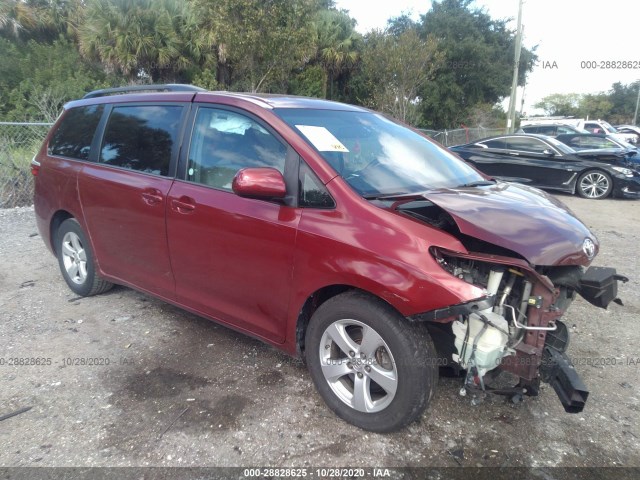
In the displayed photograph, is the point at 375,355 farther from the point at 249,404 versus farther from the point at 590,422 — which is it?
the point at 590,422

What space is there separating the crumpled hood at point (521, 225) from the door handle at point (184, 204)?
153cm

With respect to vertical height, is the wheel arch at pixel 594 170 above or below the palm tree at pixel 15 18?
below

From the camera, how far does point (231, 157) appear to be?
3.16 meters

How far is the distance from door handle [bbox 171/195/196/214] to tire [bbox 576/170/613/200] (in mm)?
10073

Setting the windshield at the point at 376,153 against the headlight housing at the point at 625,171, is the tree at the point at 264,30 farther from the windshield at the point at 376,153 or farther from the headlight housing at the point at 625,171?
the windshield at the point at 376,153

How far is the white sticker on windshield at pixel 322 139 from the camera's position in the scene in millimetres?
2898

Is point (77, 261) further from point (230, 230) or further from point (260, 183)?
point (260, 183)

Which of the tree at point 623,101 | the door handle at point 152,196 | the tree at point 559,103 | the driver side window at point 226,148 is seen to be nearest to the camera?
the driver side window at point 226,148

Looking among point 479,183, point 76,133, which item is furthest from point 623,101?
point 76,133

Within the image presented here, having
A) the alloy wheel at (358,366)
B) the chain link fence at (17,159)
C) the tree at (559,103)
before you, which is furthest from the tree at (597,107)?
the alloy wheel at (358,366)

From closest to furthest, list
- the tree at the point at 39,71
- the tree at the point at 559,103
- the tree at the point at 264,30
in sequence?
1. the tree at the point at 264,30
2. the tree at the point at 39,71
3. the tree at the point at 559,103

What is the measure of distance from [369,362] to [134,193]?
2.15 metres

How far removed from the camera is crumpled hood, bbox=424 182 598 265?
2.40 metres

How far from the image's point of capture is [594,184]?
35.0 feet
